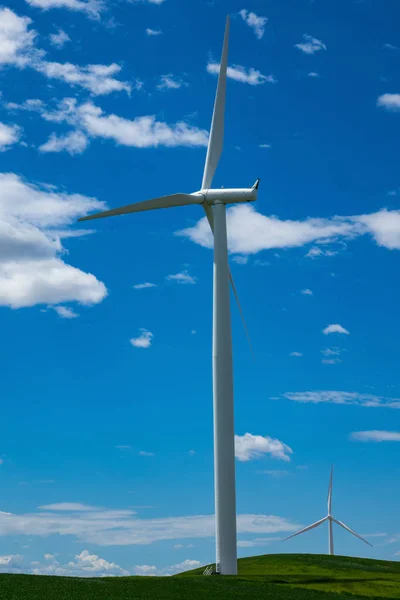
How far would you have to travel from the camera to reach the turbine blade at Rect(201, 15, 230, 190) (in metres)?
60.3

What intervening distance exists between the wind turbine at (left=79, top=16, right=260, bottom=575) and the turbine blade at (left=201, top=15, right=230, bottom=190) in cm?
272

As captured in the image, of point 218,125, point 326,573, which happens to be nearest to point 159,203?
point 218,125

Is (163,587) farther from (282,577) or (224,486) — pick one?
(282,577)

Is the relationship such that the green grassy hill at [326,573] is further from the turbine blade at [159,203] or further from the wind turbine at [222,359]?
the turbine blade at [159,203]

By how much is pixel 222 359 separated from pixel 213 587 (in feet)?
50.7

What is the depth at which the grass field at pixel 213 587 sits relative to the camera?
126 ft

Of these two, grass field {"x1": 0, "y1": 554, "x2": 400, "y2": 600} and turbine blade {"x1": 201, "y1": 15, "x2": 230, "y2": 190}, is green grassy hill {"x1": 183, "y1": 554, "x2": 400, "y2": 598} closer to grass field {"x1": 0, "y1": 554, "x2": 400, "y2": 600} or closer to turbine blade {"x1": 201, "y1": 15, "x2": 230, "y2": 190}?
grass field {"x1": 0, "y1": 554, "x2": 400, "y2": 600}

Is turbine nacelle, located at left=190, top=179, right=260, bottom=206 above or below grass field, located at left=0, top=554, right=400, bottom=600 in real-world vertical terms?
above

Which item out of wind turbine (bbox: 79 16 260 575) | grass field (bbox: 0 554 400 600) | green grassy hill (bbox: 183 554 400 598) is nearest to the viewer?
grass field (bbox: 0 554 400 600)

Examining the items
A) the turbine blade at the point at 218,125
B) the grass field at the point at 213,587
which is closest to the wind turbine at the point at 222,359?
the turbine blade at the point at 218,125

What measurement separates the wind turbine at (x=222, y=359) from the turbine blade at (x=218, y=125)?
2.72 metres

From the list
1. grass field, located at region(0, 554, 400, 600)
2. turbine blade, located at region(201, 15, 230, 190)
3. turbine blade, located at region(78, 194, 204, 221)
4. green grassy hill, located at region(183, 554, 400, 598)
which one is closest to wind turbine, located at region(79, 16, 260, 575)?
turbine blade, located at region(78, 194, 204, 221)

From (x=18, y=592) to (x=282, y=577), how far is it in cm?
2569

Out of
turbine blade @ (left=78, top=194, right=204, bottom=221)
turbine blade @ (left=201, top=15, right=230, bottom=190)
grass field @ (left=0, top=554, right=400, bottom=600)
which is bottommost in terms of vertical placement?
grass field @ (left=0, top=554, right=400, bottom=600)
